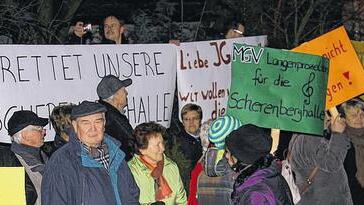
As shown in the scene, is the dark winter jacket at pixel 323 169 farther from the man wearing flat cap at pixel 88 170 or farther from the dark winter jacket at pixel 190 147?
the man wearing flat cap at pixel 88 170

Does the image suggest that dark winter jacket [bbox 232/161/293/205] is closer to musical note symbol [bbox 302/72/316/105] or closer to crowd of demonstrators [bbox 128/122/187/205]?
crowd of demonstrators [bbox 128/122/187/205]

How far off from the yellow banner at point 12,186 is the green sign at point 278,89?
101 inches

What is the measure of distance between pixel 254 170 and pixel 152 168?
56.6 inches

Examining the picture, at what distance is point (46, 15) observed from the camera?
11750 mm

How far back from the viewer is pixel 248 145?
550 centimetres

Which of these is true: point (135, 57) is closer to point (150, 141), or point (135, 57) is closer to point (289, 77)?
point (289, 77)

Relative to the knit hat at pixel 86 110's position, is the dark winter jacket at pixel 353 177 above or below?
below

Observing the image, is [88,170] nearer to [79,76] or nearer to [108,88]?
[108,88]

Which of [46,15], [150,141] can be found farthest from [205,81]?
[46,15]

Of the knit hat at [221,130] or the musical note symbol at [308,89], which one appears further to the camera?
the musical note symbol at [308,89]

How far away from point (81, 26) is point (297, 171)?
2418 mm

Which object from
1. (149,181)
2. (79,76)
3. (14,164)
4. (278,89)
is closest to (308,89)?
(278,89)

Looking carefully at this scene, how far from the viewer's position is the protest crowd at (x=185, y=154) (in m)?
5.63

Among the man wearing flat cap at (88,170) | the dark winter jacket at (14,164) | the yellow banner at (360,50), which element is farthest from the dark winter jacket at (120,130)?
the yellow banner at (360,50)
